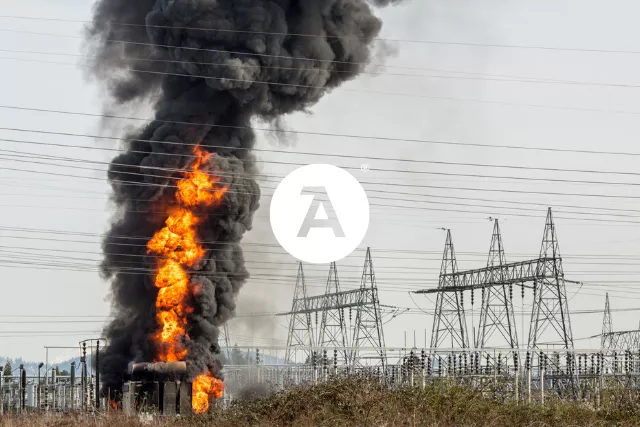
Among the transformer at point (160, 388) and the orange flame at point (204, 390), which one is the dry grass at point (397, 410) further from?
the orange flame at point (204, 390)

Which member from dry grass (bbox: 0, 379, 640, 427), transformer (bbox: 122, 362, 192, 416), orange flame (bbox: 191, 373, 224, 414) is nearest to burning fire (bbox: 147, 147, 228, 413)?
orange flame (bbox: 191, 373, 224, 414)

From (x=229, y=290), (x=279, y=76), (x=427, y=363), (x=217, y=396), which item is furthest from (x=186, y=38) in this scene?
(x=427, y=363)

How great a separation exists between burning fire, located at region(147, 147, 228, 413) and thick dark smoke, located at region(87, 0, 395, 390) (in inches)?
22.8

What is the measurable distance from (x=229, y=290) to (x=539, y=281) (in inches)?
932

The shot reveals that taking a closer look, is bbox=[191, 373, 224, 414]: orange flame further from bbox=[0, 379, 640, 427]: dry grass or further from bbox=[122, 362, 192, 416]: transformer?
bbox=[0, 379, 640, 427]: dry grass

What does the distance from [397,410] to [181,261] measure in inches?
1096

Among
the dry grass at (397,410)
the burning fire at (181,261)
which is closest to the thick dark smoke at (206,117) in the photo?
the burning fire at (181,261)

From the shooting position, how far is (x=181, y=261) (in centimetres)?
5597

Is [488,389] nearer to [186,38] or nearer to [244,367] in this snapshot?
[186,38]

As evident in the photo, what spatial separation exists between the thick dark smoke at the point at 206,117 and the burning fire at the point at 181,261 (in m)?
0.58

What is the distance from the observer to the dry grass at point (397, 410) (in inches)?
1199

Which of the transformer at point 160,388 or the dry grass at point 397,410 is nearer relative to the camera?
the dry grass at point 397,410

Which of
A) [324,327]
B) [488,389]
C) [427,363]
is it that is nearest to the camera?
[488,389]

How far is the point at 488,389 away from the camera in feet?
119
